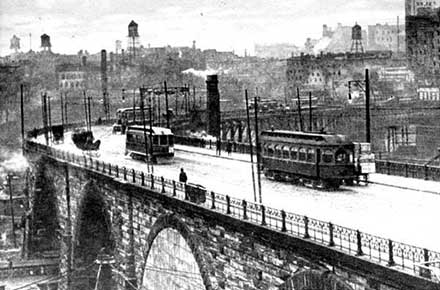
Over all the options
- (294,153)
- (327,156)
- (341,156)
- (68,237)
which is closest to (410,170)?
(341,156)

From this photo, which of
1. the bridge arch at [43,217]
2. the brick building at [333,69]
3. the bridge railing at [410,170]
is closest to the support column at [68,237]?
the bridge arch at [43,217]

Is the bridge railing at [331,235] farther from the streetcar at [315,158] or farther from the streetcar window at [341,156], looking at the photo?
the streetcar window at [341,156]

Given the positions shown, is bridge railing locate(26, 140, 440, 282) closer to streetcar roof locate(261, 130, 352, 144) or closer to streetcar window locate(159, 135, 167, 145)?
streetcar roof locate(261, 130, 352, 144)

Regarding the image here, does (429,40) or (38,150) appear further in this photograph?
(429,40)

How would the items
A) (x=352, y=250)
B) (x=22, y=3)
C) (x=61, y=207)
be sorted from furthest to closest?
(x=22, y=3)
(x=61, y=207)
(x=352, y=250)

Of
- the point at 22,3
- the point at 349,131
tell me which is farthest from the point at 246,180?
the point at 22,3

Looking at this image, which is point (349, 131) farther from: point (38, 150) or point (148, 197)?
point (148, 197)

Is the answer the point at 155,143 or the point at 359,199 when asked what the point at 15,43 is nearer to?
the point at 155,143
